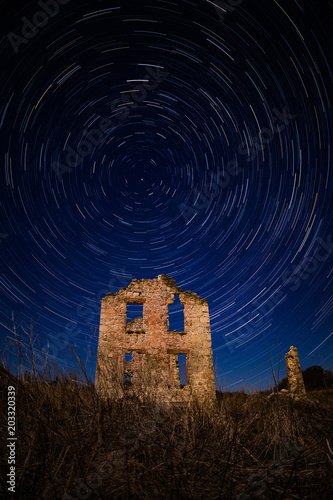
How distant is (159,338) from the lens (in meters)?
10.5

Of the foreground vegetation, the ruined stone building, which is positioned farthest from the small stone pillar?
the foreground vegetation

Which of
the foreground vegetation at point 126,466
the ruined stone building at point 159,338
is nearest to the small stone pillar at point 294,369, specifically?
the ruined stone building at point 159,338

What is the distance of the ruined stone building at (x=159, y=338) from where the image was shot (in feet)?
31.6

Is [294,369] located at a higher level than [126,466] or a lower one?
higher

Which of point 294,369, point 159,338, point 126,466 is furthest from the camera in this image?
point 294,369

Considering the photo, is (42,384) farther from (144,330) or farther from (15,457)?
(144,330)

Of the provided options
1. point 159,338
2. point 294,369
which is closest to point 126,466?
point 159,338

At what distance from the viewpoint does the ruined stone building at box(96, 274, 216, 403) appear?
963cm

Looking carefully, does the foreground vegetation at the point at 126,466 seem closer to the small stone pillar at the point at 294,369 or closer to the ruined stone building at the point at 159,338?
the ruined stone building at the point at 159,338

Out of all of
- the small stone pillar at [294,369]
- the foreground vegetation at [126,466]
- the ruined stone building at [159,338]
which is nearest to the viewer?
the foreground vegetation at [126,466]

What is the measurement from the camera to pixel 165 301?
38.3 feet

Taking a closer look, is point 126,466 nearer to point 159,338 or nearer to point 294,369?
point 159,338

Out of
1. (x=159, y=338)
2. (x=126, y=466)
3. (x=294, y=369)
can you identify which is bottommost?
(x=126, y=466)

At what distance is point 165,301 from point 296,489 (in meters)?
9.93
